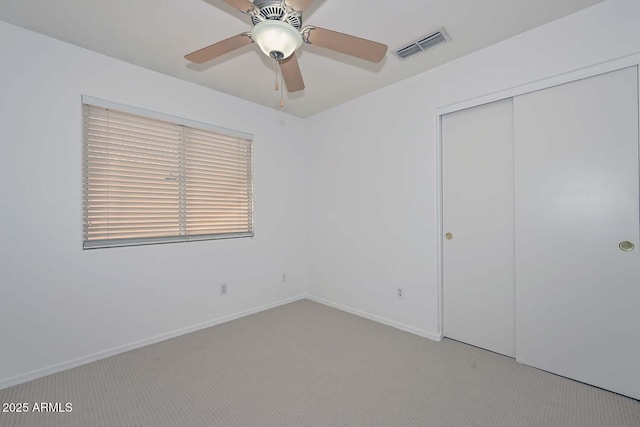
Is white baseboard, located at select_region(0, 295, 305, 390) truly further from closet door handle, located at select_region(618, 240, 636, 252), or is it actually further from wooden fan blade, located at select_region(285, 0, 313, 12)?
closet door handle, located at select_region(618, 240, 636, 252)

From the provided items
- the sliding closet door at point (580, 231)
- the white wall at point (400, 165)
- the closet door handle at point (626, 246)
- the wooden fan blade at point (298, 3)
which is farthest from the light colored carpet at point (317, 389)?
the wooden fan blade at point (298, 3)

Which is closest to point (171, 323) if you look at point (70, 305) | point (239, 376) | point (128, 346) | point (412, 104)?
point (128, 346)

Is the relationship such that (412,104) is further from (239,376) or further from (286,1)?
(239,376)

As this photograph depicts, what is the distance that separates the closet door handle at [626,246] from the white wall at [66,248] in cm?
348

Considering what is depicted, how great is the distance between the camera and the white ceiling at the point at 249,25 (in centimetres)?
193

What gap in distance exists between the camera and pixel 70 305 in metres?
2.35

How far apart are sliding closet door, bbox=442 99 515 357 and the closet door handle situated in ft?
2.09

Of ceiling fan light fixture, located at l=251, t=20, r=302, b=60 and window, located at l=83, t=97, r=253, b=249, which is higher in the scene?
ceiling fan light fixture, located at l=251, t=20, r=302, b=60

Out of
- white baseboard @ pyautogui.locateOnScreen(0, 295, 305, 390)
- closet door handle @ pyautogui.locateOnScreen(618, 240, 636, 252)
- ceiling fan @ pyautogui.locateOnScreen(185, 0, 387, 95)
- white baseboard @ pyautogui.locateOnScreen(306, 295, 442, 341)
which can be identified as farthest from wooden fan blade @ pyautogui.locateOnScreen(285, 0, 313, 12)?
white baseboard @ pyautogui.locateOnScreen(0, 295, 305, 390)

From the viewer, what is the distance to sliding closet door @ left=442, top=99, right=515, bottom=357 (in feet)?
8.07

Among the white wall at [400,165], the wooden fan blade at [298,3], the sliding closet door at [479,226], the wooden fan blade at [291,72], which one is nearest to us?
the wooden fan blade at [298,3]

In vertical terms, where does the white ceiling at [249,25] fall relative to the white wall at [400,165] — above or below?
above

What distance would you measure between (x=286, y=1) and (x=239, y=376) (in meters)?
2.46

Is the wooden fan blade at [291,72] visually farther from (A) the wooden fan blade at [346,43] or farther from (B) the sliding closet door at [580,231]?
(B) the sliding closet door at [580,231]
